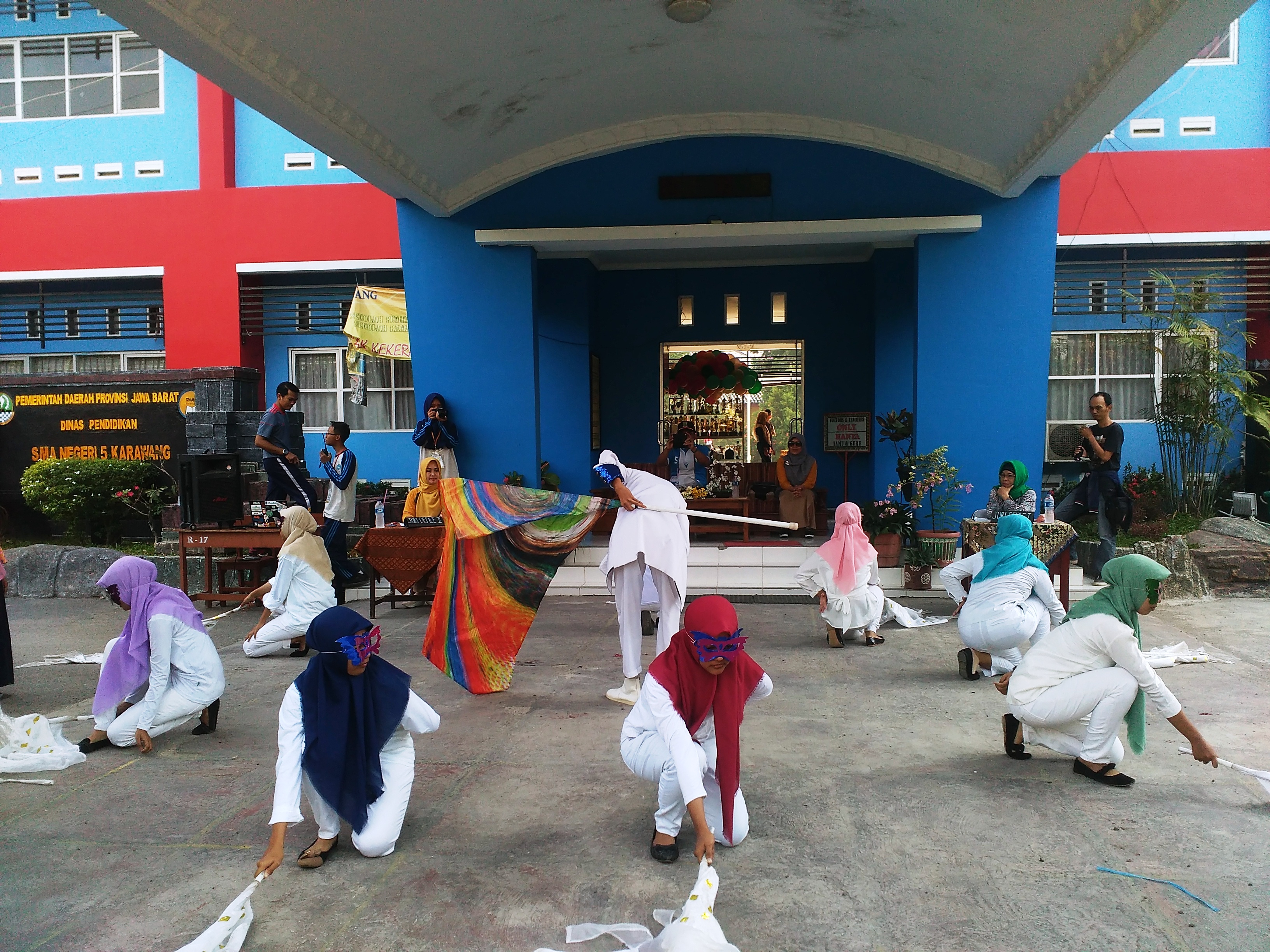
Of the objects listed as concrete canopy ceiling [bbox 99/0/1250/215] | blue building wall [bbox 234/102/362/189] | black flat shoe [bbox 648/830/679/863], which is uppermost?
blue building wall [bbox 234/102/362/189]

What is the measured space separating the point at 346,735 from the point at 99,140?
50.0 feet

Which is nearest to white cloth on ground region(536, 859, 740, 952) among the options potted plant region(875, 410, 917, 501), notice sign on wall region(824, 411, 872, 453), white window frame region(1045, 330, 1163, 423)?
potted plant region(875, 410, 917, 501)

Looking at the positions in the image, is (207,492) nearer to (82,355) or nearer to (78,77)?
(82,355)

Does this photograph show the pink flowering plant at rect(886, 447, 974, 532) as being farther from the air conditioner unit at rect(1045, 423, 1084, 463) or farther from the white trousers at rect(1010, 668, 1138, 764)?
the white trousers at rect(1010, 668, 1138, 764)

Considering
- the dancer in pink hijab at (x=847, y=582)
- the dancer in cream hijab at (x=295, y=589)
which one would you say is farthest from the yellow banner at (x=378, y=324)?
the dancer in pink hijab at (x=847, y=582)

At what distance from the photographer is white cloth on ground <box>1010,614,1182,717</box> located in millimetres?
4125

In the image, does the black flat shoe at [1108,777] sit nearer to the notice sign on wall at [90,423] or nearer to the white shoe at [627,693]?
the white shoe at [627,693]

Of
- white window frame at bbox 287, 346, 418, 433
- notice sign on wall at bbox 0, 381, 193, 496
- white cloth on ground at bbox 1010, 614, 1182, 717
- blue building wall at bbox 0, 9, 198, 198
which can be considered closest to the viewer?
white cloth on ground at bbox 1010, 614, 1182, 717

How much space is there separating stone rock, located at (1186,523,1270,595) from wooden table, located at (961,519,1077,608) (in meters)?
1.74

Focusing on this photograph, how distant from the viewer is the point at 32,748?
4.80 m

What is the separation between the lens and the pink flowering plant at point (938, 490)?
30.9 ft

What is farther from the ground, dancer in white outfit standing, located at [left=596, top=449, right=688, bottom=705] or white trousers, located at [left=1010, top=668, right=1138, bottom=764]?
dancer in white outfit standing, located at [left=596, top=449, right=688, bottom=705]

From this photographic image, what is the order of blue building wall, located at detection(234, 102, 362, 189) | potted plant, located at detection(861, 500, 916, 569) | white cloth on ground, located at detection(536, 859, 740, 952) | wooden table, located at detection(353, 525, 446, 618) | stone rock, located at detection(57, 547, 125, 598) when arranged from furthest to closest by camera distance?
blue building wall, located at detection(234, 102, 362, 189) → stone rock, located at detection(57, 547, 125, 598) → potted plant, located at detection(861, 500, 916, 569) → wooden table, located at detection(353, 525, 446, 618) → white cloth on ground, located at detection(536, 859, 740, 952)

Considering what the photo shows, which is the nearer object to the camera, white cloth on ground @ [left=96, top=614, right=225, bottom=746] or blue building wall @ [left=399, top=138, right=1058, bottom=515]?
white cloth on ground @ [left=96, top=614, right=225, bottom=746]
